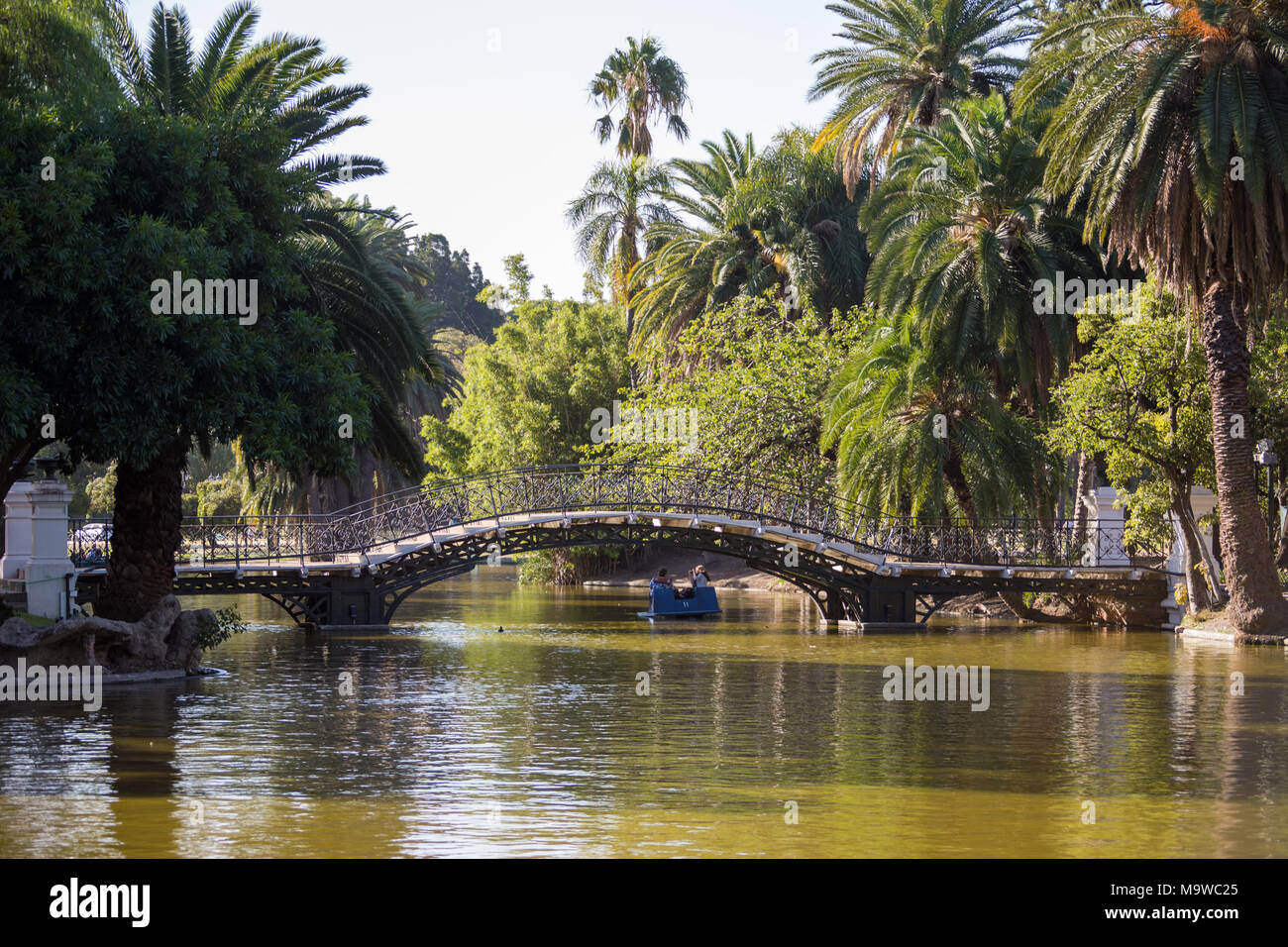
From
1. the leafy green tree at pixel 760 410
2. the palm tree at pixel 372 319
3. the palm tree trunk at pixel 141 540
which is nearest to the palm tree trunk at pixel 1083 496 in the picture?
the leafy green tree at pixel 760 410

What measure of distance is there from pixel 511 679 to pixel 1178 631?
18128mm

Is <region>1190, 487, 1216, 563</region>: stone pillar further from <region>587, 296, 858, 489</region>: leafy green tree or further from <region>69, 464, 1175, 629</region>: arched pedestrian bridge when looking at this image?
<region>587, 296, 858, 489</region>: leafy green tree

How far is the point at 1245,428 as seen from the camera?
30.1m

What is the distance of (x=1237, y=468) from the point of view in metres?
30.3

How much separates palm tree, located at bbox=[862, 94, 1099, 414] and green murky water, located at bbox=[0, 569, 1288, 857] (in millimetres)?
10130

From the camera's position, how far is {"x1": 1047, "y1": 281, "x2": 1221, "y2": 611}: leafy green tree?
33.1m

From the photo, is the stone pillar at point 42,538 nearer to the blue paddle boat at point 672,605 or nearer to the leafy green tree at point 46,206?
the leafy green tree at point 46,206

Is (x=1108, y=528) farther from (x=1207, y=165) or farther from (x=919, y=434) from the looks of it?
(x=1207, y=165)

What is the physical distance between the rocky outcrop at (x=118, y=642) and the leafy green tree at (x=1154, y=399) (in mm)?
20194

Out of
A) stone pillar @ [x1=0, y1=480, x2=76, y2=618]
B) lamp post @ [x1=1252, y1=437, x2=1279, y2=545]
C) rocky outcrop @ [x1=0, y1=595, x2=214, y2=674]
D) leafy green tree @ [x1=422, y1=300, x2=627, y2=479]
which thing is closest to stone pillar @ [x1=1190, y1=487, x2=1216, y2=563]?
lamp post @ [x1=1252, y1=437, x2=1279, y2=545]

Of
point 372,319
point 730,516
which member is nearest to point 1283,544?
point 730,516

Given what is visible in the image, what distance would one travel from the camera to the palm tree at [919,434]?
37406 mm
